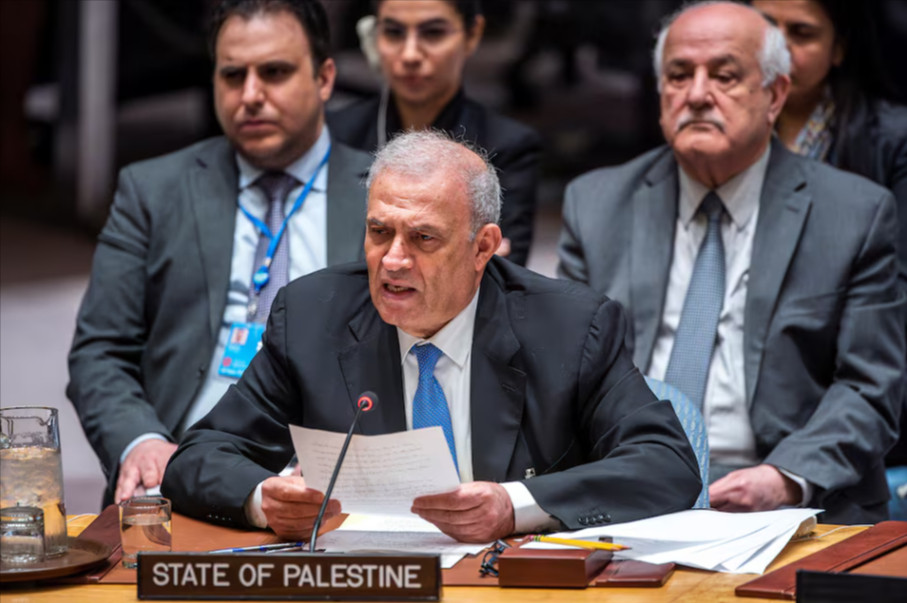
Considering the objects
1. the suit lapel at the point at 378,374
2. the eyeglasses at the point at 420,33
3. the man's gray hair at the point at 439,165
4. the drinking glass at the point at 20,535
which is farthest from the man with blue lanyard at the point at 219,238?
the drinking glass at the point at 20,535

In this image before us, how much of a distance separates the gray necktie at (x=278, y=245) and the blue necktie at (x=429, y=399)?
98 centimetres

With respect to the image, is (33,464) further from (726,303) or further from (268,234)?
(726,303)

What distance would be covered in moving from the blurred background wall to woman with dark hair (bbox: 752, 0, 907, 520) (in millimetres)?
3556

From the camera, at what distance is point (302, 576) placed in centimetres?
221

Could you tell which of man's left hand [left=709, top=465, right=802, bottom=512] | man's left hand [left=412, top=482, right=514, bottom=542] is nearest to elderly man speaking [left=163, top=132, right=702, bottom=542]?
man's left hand [left=412, top=482, right=514, bottom=542]

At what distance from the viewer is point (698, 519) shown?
2.59 meters

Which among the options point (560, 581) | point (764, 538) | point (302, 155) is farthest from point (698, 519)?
point (302, 155)

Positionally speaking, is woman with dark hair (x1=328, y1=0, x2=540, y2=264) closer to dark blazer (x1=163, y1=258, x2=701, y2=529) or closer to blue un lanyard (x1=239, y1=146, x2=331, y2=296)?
blue un lanyard (x1=239, y1=146, x2=331, y2=296)

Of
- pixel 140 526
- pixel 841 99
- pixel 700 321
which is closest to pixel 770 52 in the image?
pixel 841 99

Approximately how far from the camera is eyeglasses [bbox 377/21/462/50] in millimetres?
4574

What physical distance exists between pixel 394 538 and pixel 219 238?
162 centimetres

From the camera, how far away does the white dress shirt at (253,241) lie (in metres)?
3.85

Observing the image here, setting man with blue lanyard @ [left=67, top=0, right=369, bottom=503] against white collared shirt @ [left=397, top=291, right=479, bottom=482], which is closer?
white collared shirt @ [left=397, top=291, right=479, bottom=482]

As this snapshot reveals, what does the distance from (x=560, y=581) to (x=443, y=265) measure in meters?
0.82
